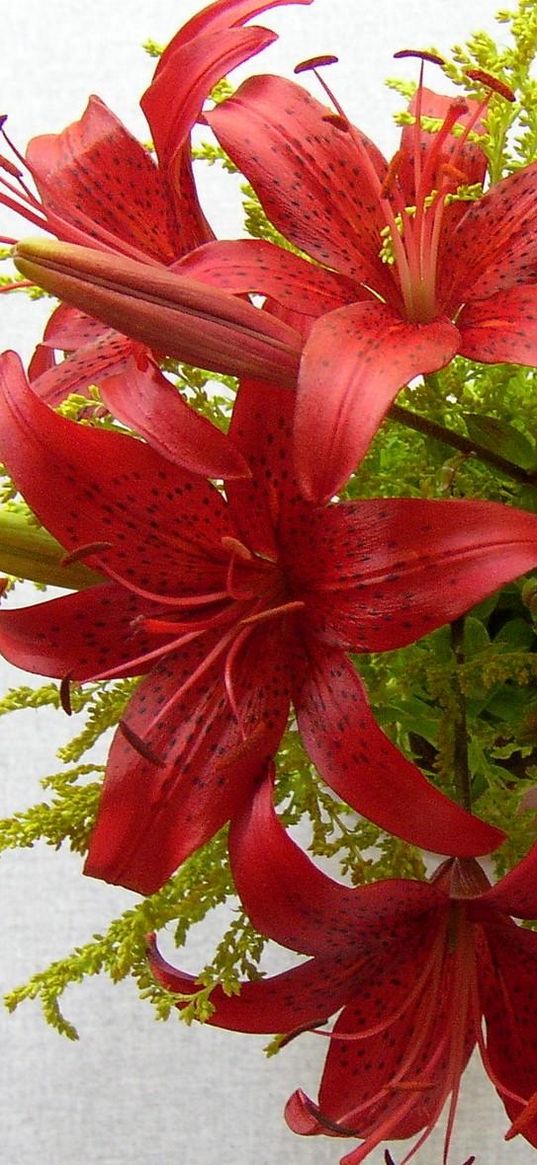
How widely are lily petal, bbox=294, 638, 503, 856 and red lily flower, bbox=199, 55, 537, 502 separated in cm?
12

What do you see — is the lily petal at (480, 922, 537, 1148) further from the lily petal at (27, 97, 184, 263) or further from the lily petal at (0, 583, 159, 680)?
the lily petal at (27, 97, 184, 263)

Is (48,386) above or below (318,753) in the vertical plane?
above

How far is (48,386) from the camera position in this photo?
0.48m

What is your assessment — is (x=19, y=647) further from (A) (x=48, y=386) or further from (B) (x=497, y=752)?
(B) (x=497, y=752)

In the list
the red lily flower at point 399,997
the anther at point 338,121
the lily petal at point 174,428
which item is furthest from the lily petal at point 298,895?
the anther at point 338,121

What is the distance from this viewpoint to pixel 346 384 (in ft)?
1.13

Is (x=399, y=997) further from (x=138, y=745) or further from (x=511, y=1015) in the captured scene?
(x=138, y=745)

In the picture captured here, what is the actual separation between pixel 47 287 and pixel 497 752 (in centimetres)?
32

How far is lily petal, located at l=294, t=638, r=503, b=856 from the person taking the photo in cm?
40

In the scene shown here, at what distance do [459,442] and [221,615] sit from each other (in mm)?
112

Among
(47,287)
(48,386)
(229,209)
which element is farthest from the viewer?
(229,209)

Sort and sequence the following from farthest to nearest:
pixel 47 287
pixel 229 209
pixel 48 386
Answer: pixel 229 209 → pixel 48 386 → pixel 47 287

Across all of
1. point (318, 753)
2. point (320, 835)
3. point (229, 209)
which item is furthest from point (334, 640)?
point (229, 209)

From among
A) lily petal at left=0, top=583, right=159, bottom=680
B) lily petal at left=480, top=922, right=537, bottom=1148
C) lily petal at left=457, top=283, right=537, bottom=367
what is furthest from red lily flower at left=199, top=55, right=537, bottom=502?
lily petal at left=480, top=922, right=537, bottom=1148
